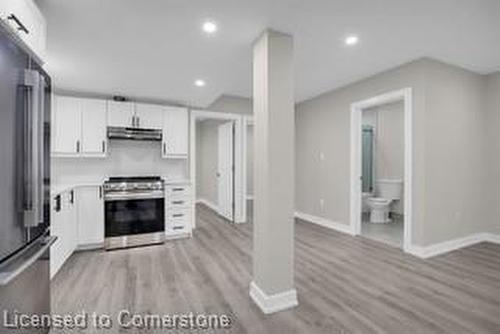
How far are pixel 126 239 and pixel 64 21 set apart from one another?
2.77 meters

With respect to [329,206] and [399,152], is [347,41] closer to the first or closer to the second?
[329,206]

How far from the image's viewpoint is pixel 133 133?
13.1 ft

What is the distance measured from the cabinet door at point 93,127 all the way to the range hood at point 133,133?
122 millimetres

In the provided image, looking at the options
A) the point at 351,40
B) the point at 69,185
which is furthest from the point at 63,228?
the point at 351,40

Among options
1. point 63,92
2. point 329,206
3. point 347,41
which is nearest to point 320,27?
point 347,41

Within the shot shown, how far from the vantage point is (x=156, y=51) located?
2.65 meters

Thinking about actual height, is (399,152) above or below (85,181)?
above

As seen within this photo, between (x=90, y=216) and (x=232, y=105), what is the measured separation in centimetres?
313

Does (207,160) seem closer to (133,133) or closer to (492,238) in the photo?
(133,133)

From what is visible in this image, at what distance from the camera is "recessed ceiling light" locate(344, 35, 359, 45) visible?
8.23 feet

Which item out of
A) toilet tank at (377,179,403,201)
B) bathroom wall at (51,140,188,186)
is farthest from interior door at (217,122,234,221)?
toilet tank at (377,179,403,201)

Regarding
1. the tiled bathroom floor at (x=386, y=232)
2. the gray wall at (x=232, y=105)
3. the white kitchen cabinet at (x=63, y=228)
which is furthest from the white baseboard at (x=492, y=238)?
the white kitchen cabinet at (x=63, y=228)

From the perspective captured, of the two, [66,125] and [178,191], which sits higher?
[66,125]

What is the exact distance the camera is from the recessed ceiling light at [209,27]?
2.16 m
